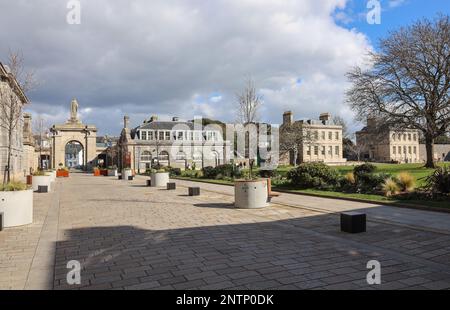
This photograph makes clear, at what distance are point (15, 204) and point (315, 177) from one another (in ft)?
43.1

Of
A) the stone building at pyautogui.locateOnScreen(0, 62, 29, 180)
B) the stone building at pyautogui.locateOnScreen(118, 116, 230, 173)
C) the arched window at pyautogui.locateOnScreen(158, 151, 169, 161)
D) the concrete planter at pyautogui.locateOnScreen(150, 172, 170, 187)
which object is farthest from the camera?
the arched window at pyautogui.locateOnScreen(158, 151, 169, 161)

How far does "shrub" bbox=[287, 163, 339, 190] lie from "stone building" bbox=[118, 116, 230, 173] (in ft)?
155

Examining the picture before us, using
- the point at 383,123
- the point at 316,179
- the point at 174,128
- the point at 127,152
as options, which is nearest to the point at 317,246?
the point at 316,179

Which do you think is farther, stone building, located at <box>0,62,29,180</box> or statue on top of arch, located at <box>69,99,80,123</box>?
statue on top of arch, located at <box>69,99,80,123</box>

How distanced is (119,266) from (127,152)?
190 ft

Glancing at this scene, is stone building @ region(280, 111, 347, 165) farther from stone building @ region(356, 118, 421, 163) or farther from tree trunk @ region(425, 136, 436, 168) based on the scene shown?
tree trunk @ region(425, 136, 436, 168)

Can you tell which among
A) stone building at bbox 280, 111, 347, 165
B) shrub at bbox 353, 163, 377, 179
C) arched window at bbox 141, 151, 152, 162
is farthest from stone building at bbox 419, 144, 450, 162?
shrub at bbox 353, 163, 377, 179

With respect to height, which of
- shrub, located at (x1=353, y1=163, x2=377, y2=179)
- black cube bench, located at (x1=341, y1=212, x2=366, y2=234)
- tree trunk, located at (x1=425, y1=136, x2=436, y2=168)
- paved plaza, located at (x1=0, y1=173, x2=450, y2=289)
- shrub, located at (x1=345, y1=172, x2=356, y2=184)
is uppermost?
tree trunk, located at (x1=425, y1=136, x2=436, y2=168)

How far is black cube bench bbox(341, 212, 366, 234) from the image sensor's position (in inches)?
321

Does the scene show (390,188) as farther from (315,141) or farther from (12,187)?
(315,141)

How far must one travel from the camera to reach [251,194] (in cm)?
1259

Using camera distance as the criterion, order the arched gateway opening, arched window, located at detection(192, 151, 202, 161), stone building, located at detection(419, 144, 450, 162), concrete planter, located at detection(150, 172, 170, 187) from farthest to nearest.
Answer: the arched gateway opening
stone building, located at detection(419, 144, 450, 162)
arched window, located at detection(192, 151, 202, 161)
concrete planter, located at detection(150, 172, 170, 187)

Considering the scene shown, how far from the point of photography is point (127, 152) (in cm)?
6162

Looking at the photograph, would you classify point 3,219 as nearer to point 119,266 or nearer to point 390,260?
point 119,266
